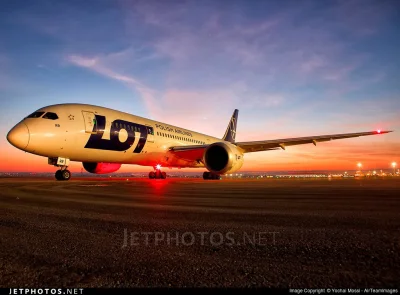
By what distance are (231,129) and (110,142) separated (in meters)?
19.3

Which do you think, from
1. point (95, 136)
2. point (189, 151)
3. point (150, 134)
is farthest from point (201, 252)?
point (189, 151)

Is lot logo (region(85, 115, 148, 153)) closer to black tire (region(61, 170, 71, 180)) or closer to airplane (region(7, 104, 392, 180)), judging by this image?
airplane (region(7, 104, 392, 180))

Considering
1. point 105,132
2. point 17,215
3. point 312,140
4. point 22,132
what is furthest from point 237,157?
point 17,215

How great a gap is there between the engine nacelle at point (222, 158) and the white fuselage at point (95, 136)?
11.3 ft

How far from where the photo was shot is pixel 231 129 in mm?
30531

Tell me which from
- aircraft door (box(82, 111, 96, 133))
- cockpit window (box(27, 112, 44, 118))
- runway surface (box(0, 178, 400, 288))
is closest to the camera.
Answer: runway surface (box(0, 178, 400, 288))

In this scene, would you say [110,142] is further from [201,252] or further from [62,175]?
[201,252]

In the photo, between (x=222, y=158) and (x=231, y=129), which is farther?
(x=231, y=129)

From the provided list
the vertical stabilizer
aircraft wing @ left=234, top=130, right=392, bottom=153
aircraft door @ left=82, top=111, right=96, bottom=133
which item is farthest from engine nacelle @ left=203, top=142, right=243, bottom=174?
the vertical stabilizer

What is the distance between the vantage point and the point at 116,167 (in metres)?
17.2

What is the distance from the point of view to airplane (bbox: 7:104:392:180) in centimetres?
1072

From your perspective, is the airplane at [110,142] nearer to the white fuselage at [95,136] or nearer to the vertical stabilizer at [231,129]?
the white fuselage at [95,136]

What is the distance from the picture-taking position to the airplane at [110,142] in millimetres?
10719

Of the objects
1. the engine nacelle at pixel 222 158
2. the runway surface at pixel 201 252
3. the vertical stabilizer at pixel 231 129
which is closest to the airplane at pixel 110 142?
the engine nacelle at pixel 222 158
